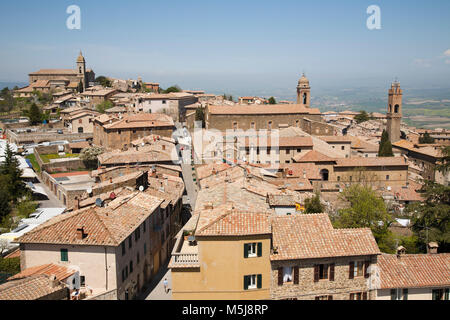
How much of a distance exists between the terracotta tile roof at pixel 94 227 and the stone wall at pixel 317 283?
6578 millimetres

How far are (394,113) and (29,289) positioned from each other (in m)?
70.2

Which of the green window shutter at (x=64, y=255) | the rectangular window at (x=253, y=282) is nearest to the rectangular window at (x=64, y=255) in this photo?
the green window shutter at (x=64, y=255)

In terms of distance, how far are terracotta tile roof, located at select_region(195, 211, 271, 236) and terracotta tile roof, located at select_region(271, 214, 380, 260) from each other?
1045 mm

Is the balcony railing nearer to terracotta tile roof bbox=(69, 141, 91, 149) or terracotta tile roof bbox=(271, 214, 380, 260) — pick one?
terracotta tile roof bbox=(271, 214, 380, 260)

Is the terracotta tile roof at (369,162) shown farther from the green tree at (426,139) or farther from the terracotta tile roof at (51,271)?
the green tree at (426,139)

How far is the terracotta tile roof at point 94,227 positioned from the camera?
16.5 m

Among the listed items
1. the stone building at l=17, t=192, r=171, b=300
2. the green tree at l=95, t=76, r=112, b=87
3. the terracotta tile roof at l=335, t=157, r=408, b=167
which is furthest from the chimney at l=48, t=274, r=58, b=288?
the green tree at l=95, t=76, r=112, b=87

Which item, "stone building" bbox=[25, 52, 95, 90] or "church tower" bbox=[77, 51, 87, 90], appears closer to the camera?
"stone building" bbox=[25, 52, 95, 90]

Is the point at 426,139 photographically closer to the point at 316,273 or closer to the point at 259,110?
the point at 259,110

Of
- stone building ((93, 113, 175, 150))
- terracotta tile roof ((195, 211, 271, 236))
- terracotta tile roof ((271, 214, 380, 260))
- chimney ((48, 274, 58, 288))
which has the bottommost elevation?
chimney ((48, 274, 58, 288))

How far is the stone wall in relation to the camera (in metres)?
15.1
